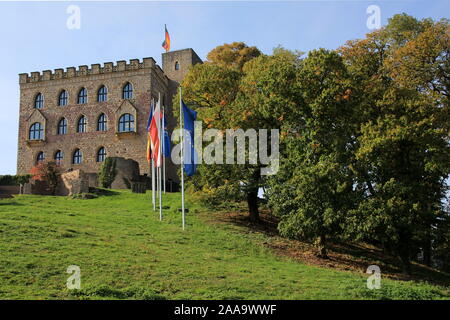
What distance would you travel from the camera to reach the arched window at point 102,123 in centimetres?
4770

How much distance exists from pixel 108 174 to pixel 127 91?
1103 centimetres

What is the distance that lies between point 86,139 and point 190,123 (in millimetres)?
26971

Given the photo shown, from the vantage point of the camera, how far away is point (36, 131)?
49.8m

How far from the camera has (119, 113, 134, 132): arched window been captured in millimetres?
46562

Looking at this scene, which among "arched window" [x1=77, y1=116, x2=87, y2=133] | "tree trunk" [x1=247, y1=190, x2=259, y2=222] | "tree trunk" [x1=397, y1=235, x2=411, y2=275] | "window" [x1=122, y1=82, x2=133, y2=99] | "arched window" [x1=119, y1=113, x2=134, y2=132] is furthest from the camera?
"arched window" [x1=77, y1=116, x2=87, y2=133]

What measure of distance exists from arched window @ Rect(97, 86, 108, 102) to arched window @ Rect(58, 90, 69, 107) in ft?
12.0

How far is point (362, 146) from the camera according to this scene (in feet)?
68.6

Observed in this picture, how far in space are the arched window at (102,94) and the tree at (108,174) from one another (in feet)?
33.2

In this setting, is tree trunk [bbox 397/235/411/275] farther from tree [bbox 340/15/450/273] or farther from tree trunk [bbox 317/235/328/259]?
tree trunk [bbox 317/235/328/259]

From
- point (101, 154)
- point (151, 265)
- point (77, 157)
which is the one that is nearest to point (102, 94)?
point (101, 154)

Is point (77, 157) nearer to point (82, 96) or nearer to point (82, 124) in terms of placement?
point (82, 124)

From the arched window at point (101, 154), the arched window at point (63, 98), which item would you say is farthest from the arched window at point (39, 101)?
the arched window at point (101, 154)

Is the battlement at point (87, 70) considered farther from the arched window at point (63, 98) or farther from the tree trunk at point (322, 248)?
the tree trunk at point (322, 248)

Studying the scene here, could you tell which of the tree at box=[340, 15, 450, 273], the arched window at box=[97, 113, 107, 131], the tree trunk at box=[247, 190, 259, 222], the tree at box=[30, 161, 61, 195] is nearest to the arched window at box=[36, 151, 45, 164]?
the arched window at box=[97, 113, 107, 131]
